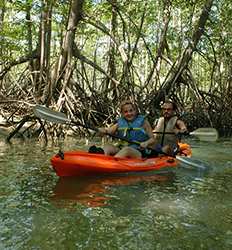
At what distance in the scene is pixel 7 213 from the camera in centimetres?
400

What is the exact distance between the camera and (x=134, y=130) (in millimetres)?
6109

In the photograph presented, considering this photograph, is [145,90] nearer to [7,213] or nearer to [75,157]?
[75,157]

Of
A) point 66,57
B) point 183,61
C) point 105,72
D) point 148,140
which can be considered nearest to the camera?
point 148,140

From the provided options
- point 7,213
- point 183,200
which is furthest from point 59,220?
point 183,200

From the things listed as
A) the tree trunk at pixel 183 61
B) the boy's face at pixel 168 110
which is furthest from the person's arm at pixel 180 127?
the tree trunk at pixel 183 61

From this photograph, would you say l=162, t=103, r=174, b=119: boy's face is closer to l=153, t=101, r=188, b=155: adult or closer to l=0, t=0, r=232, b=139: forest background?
l=153, t=101, r=188, b=155: adult

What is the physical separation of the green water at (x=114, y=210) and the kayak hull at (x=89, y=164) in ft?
0.30

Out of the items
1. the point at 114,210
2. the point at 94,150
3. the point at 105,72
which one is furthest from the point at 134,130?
the point at 105,72

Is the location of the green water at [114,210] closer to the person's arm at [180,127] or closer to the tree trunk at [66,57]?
the person's arm at [180,127]

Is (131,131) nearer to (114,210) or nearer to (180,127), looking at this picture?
(180,127)

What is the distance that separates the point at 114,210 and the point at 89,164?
1.19 m

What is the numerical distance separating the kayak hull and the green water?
0.30 ft

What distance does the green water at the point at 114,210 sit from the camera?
340cm

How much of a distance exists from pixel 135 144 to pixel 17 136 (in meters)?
3.85
